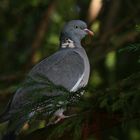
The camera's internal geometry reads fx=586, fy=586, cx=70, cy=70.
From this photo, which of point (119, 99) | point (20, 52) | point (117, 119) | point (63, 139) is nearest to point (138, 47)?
point (119, 99)

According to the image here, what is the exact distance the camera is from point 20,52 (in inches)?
274

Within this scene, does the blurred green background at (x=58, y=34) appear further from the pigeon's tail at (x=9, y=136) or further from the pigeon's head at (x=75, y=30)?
the pigeon's tail at (x=9, y=136)

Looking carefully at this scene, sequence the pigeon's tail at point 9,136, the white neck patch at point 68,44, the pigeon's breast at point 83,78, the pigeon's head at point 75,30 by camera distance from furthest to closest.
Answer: the pigeon's head at point 75,30
the white neck patch at point 68,44
the pigeon's breast at point 83,78
the pigeon's tail at point 9,136

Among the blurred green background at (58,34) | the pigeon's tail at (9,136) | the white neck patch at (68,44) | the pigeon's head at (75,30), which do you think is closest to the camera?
the pigeon's tail at (9,136)

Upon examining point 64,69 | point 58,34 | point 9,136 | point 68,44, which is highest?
point 9,136

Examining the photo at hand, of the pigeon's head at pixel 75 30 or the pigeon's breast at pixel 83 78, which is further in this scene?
the pigeon's head at pixel 75 30

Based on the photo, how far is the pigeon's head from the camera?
548cm

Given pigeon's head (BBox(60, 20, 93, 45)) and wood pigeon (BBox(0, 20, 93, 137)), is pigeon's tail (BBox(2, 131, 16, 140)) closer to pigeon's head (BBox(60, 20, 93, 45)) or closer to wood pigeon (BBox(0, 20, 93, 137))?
wood pigeon (BBox(0, 20, 93, 137))

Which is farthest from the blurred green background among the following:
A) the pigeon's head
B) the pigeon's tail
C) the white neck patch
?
the pigeon's tail

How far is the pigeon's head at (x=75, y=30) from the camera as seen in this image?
5.48 metres

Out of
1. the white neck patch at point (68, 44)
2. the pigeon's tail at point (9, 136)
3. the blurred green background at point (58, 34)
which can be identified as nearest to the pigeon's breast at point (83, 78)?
the white neck patch at point (68, 44)

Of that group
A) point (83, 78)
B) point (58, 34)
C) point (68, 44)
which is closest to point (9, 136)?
point (83, 78)

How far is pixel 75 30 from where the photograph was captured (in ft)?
18.1

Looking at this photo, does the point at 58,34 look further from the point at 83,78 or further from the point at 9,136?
the point at 9,136
